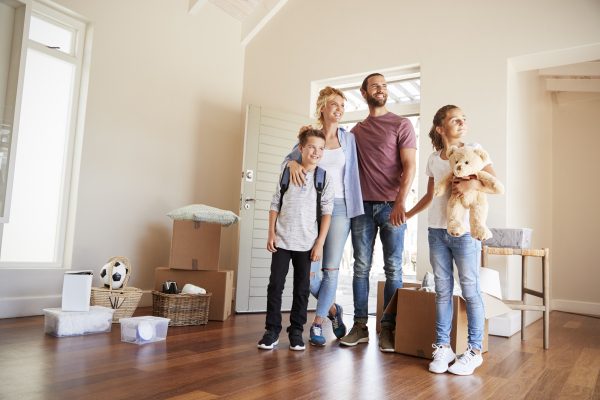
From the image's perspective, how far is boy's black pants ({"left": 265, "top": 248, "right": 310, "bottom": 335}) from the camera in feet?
7.74

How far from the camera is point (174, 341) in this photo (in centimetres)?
254

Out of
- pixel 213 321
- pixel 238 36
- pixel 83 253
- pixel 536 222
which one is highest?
pixel 238 36

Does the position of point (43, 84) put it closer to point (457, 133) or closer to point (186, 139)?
point (186, 139)

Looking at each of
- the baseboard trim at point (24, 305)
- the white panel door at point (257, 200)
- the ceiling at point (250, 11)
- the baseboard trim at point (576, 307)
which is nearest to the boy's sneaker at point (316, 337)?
the white panel door at point (257, 200)

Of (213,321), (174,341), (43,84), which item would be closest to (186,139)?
(43,84)

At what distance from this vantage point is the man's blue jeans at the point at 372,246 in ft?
8.22

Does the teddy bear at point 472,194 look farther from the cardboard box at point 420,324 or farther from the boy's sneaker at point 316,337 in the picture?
the boy's sneaker at point 316,337

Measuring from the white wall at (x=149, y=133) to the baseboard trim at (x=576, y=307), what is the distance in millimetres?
3350

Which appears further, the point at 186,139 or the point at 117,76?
the point at 186,139

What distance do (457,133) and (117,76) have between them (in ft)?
8.78

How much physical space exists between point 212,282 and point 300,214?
1.34m

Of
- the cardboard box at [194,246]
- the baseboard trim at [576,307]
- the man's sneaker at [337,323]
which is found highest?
the cardboard box at [194,246]

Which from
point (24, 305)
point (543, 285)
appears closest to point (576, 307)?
point (543, 285)

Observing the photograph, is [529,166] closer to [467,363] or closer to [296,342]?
[467,363]
